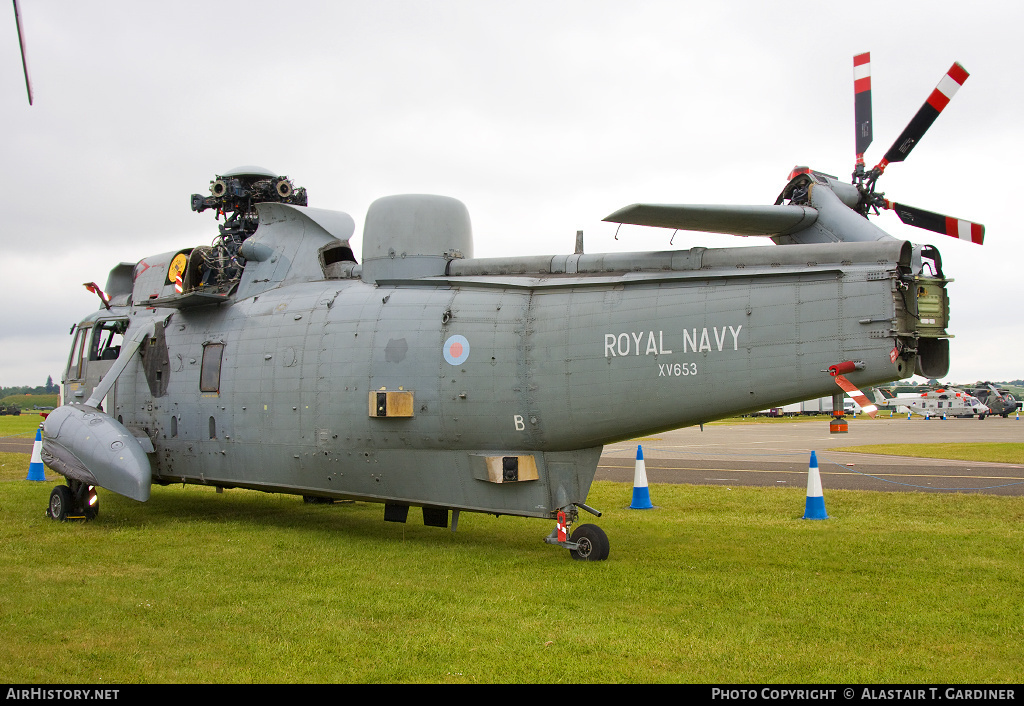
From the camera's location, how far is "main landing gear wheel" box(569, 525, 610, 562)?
31.9ft

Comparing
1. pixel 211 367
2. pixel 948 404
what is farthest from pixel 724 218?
pixel 948 404

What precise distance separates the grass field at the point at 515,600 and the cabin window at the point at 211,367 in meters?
2.26

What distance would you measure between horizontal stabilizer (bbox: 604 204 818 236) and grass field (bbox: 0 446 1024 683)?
4133 mm

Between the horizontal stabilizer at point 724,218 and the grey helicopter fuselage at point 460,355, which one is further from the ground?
the horizontal stabilizer at point 724,218

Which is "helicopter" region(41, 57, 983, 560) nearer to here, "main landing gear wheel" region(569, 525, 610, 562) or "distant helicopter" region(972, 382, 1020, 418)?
"main landing gear wheel" region(569, 525, 610, 562)

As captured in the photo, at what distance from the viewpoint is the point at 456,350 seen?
10.4 meters

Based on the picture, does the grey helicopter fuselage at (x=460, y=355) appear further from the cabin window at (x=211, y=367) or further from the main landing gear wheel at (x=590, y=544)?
the main landing gear wheel at (x=590, y=544)

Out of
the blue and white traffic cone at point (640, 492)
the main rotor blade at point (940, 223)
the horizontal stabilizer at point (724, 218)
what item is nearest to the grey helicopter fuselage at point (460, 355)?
the horizontal stabilizer at point (724, 218)

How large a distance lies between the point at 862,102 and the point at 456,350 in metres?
6.53

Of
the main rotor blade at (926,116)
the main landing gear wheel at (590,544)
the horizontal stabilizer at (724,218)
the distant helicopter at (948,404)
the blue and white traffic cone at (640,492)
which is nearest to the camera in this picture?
the horizontal stabilizer at (724,218)

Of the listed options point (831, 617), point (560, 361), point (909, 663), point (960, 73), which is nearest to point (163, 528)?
point (560, 361)

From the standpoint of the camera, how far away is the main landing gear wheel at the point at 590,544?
971 cm

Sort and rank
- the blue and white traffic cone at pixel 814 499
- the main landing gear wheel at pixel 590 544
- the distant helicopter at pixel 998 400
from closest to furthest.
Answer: the main landing gear wheel at pixel 590 544
the blue and white traffic cone at pixel 814 499
the distant helicopter at pixel 998 400

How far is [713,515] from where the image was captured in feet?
44.5
